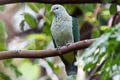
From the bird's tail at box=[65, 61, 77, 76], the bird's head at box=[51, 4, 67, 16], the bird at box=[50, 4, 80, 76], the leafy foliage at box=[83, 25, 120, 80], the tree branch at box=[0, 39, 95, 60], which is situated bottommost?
the bird's tail at box=[65, 61, 77, 76]

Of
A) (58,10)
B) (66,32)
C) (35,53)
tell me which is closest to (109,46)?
(35,53)

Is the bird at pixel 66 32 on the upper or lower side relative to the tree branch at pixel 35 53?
lower

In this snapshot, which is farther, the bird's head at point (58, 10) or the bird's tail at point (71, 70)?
the bird's head at point (58, 10)

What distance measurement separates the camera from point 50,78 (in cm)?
433

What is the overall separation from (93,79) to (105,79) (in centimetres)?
167

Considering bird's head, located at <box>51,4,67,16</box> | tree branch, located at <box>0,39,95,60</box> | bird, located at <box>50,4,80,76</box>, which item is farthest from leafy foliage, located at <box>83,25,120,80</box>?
bird's head, located at <box>51,4,67,16</box>

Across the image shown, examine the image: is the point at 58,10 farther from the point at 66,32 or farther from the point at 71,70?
the point at 71,70

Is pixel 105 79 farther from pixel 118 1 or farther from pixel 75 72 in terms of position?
pixel 75 72

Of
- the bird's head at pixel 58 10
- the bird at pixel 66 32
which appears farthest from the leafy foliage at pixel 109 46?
the bird's head at pixel 58 10

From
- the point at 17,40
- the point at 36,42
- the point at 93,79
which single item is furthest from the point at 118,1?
the point at 17,40

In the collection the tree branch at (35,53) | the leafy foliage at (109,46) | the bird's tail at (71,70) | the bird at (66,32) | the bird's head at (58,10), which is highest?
the leafy foliage at (109,46)

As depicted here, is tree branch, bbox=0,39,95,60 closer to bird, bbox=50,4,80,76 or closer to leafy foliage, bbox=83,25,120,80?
leafy foliage, bbox=83,25,120,80

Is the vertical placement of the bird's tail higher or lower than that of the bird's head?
lower

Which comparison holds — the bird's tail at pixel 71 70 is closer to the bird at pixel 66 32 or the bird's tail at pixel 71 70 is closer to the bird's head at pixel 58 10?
the bird at pixel 66 32
